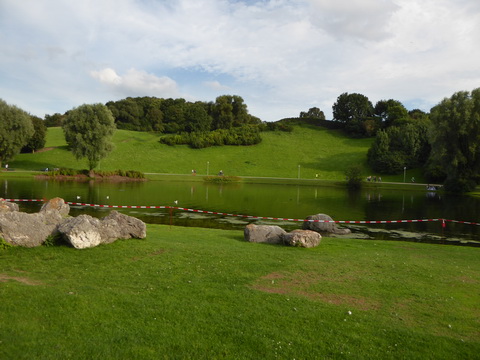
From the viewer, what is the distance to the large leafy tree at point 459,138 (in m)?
57.3

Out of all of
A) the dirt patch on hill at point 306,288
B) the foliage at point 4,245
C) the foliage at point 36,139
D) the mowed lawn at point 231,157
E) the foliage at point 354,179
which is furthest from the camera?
the foliage at point 36,139

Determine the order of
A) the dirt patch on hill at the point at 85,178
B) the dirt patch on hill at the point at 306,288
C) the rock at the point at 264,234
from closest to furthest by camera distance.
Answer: the dirt patch on hill at the point at 306,288 → the rock at the point at 264,234 → the dirt patch on hill at the point at 85,178

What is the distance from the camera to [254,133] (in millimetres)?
107312

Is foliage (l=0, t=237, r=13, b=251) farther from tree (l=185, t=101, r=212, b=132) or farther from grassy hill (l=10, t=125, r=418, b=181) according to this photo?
tree (l=185, t=101, r=212, b=132)

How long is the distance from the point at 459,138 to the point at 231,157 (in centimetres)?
5075

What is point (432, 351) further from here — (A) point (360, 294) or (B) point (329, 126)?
(B) point (329, 126)

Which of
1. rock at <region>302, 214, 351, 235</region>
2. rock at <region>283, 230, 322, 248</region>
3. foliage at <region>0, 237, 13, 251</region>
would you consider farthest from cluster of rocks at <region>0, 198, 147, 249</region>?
rock at <region>302, 214, 351, 235</region>

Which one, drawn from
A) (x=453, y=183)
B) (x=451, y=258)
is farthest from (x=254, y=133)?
(x=451, y=258)

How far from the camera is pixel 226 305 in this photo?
26.7 ft

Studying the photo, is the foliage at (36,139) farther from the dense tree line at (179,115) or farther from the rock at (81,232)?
the rock at (81,232)

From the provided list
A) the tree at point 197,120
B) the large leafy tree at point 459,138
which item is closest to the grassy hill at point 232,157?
the tree at point 197,120

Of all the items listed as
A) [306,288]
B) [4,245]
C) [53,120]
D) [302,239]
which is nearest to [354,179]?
[302,239]

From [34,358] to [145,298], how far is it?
2.84 metres

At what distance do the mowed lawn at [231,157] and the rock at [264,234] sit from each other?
63.0 metres
